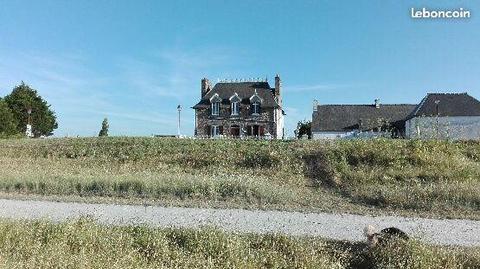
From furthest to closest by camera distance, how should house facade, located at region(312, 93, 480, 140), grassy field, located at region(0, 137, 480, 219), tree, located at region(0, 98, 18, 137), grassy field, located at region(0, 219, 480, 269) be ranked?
tree, located at region(0, 98, 18, 137) → house facade, located at region(312, 93, 480, 140) → grassy field, located at region(0, 137, 480, 219) → grassy field, located at region(0, 219, 480, 269)

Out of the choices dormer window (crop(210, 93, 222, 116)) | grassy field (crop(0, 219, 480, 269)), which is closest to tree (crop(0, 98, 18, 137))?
dormer window (crop(210, 93, 222, 116))

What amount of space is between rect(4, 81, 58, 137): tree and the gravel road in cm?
4787

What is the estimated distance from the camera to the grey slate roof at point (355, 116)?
169ft

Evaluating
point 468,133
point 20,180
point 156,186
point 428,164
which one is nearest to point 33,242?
point 156,186

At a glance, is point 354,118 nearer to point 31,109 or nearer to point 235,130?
point 235,130

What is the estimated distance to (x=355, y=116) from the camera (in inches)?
2085

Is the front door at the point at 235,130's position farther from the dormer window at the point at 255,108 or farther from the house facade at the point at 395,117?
the house facade at the point at 395,117

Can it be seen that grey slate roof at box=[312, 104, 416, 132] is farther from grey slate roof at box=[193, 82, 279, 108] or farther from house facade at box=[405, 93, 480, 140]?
grey slate roof at box=[193, 82, 279, 108]

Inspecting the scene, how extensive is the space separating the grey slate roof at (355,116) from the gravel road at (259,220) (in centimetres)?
4229

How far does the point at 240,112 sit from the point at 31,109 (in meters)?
28.1

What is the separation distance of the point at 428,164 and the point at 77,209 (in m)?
13.3

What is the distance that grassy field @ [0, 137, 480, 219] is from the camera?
11.6m

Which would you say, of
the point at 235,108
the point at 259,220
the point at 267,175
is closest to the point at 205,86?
the point at 235,108

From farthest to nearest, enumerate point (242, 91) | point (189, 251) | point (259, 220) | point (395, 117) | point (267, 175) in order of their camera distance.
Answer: point (395, 117) < point (242, 91) < point (267, 175) < point (259, 220) < point (189, 251)
